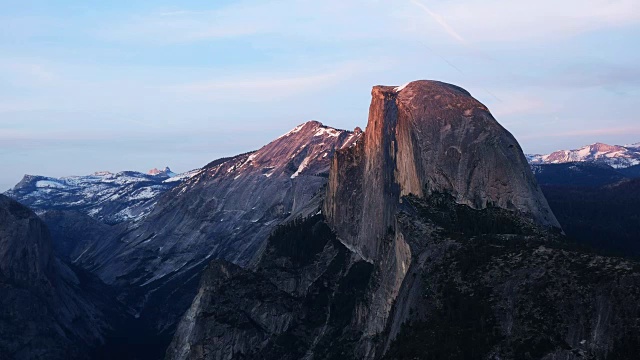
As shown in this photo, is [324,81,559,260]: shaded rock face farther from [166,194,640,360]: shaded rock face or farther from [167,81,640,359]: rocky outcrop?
[166,194,640,360]: shaded rock face

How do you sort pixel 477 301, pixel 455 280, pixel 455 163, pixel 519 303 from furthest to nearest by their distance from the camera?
pixel 455 163, pixel 455 280, pixel 477 301, pixel 519 303

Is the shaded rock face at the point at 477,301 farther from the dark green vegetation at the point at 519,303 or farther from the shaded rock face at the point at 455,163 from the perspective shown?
the shaded rock face at the point at 455,163

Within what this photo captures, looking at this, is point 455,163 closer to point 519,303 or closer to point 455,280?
point 455,280

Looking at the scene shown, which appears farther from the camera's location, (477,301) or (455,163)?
(455,163)

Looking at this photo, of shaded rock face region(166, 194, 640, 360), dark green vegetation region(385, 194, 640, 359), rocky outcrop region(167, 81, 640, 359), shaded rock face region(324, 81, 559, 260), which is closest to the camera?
dark green vegetation region(385, 194, 640, 359)

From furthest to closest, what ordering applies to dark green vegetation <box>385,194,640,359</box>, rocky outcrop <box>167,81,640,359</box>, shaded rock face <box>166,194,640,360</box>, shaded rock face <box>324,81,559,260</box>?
shaded rock face <box>324,81,559,260</box>
rocky outcrop <box>167,81,640,359</box>
shaded rock face <box>166,194,640,360</box>
dark green vegetation <box>385,194,640,359</box>

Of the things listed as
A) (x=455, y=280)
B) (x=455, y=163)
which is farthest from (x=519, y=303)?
(x=455, y=163)

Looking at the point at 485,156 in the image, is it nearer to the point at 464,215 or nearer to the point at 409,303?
the point at 464,215

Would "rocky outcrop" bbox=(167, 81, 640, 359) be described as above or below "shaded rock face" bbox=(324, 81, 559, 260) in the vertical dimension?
below

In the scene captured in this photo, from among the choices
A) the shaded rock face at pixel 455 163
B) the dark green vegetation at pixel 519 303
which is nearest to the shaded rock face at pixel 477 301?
the dark green vegetation at pixel 519 303

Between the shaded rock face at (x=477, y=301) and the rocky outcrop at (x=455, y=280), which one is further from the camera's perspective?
the rocky outcrop at (x=455, y=280)

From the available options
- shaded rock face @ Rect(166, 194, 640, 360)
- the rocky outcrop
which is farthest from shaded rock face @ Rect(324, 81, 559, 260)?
shaded rock face @ Rect(166, 194, 640, 360)

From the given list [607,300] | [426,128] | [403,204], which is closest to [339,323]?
[403,204]
